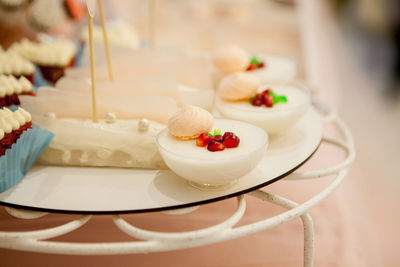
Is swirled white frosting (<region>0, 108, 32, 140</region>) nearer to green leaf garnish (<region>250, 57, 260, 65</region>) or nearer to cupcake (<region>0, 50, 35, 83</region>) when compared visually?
cupcake (<region>0, 50, 35, 83</region>)

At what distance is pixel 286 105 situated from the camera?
3.42 ft

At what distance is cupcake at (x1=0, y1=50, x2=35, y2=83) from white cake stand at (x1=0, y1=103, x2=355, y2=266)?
48cm

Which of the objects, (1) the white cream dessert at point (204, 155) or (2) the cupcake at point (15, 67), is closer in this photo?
(1) the white cream dessert at point (204, 155)

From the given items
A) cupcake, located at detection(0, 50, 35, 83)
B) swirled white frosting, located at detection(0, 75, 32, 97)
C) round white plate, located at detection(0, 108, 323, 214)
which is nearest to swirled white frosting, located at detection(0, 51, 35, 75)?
cupcake, located at detection(0, 50, 35, 83)

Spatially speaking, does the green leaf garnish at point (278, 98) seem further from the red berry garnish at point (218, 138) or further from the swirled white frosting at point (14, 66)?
the swirled white frosting at point (14, 66)

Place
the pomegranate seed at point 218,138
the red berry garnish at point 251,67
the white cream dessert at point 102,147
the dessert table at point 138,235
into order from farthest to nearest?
the red berry garnish at point 251,67
the white cream dessert at point 102,147
the pomegranate seed at point 218,138
the dessert table at point 138,235

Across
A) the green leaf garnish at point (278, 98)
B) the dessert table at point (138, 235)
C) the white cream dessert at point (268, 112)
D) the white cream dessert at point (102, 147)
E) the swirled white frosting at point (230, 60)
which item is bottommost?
the dessert table at point (138, 235)

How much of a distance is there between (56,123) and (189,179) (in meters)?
0.38

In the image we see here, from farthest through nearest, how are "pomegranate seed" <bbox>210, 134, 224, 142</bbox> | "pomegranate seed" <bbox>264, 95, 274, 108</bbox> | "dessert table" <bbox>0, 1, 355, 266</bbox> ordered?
"pomegranate seed" <bbox>264, 95, 274, 108</bbox>
"pomegranate seed" <bbox>210, 134, 224, 142</bbox>
"dessert table" <bbox>0, 1, 355, 266</bbox>

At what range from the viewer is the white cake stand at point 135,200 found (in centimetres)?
68

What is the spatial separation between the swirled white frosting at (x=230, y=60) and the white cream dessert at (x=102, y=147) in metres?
0.43

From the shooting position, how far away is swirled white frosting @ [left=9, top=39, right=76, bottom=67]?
1.46 m

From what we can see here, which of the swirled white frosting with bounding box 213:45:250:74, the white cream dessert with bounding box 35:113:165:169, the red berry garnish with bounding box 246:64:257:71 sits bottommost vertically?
the white cream dessert with bounding box 35:113:165:169

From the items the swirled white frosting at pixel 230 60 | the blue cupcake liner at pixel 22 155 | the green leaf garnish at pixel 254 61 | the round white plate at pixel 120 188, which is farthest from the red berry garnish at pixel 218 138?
the green leaf garnish at pixel 254 61
